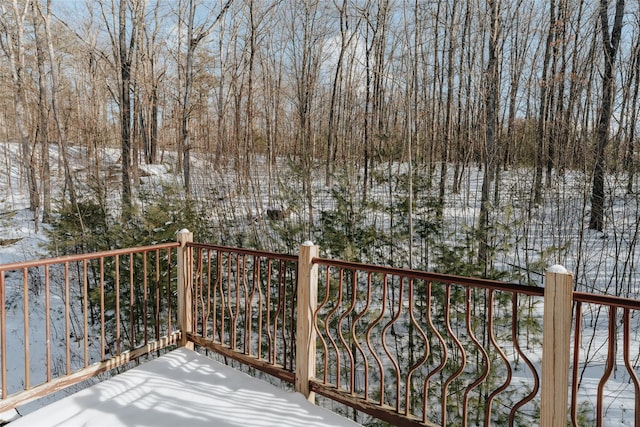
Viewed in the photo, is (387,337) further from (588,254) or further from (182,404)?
(182,404)

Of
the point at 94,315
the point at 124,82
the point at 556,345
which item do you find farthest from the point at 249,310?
the point at 124,82

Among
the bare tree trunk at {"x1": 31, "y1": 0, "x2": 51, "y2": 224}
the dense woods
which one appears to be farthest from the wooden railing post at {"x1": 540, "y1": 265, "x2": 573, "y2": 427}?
the bare tree trunk at {"x1": 31, "y1": 0, "x2": 51, "y2": 224}

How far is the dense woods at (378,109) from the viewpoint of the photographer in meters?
4.48

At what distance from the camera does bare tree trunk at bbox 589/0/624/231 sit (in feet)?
14.2

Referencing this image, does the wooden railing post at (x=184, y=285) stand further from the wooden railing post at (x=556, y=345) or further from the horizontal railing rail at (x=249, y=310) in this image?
the wooden railing post at (x=556, y=345)

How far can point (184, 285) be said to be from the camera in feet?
11.0

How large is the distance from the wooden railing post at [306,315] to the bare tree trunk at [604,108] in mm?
3698

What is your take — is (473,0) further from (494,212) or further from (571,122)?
(494,212)

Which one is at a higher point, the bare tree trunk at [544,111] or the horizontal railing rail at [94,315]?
the bare tree trunk at [544,111]

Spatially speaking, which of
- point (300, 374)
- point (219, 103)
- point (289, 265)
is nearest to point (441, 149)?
point (289, 265)

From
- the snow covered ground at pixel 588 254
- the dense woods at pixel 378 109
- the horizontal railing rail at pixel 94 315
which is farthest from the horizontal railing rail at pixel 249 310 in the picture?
the dense woods at pixel 378 109

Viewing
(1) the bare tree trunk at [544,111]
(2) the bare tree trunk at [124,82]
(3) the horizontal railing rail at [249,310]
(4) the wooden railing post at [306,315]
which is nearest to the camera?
(4) the wooden railing post at [306,315]

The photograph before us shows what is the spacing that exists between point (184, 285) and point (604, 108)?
5272 mm

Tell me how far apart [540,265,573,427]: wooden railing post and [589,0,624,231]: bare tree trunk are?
339 cm
